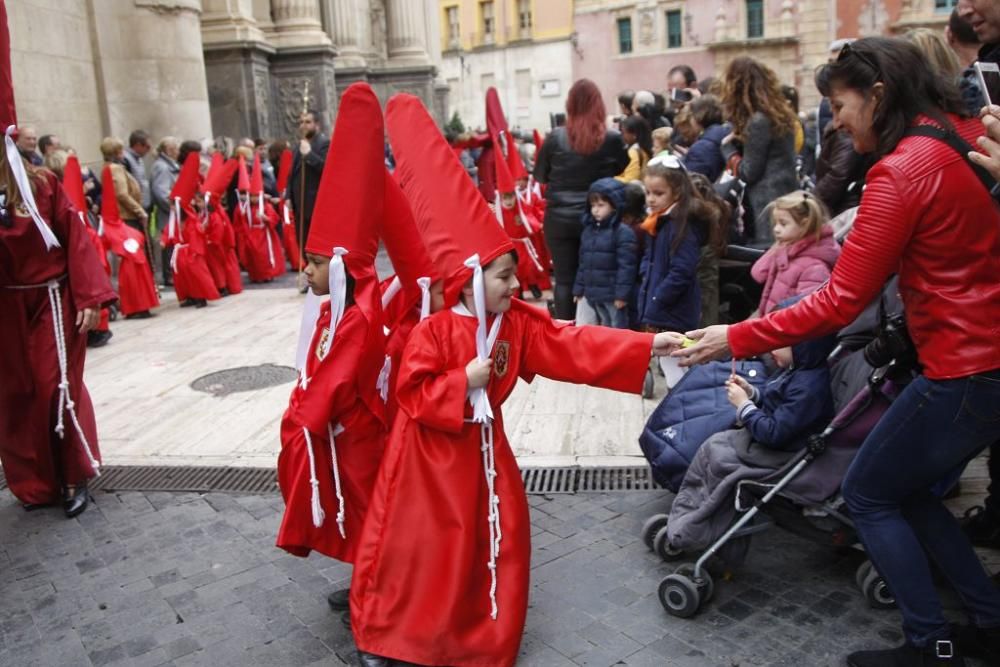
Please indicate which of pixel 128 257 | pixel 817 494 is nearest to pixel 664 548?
pixel 817 494

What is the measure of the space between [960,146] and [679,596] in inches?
76.9

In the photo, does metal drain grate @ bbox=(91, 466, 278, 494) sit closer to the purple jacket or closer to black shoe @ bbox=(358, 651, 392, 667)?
black shoe @ bbox=(358, 651, 392, 667)

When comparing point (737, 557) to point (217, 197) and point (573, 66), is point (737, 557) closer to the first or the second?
point (217, 197)

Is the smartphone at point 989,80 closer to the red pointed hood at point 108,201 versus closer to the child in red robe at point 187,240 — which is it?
the red pointed hood at point 108,201

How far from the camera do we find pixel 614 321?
6.89 metres

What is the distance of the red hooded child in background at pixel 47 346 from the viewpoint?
191 inches

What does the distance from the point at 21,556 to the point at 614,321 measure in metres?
4.19

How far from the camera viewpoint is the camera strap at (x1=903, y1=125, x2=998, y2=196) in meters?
2.79

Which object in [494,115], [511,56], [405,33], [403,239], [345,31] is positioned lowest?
[403,239]

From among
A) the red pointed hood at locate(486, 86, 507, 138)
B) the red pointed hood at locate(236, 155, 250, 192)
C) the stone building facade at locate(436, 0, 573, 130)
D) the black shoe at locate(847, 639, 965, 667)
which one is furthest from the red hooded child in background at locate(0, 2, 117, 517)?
the stone building facade at locate(436, 0, 573, 130)

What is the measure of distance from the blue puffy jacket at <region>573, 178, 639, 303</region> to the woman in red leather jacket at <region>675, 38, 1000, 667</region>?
3.39 m

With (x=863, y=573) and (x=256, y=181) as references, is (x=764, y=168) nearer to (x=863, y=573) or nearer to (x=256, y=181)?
(x=863, y=573)

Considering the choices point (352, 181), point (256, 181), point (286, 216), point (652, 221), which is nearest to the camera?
point (352, 181)

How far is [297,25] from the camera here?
58.9 ft
